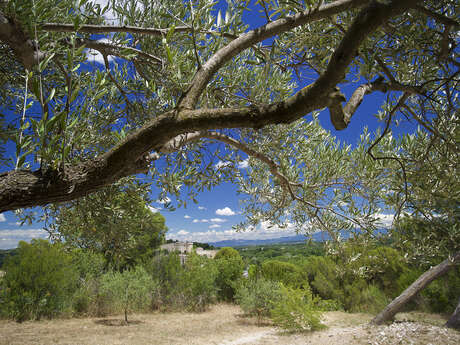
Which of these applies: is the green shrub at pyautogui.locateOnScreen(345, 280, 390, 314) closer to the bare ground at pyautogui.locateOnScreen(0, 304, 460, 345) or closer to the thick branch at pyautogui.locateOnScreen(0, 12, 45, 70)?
the bare ground at pyautogui.locateOnScreen(0, 304, 460, 345)

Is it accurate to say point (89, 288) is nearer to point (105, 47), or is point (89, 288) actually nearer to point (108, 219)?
point (108, 219)

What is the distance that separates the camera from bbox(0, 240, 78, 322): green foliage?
9359 mm

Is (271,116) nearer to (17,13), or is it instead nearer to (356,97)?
(356,97)

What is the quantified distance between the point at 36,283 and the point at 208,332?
6.50 m

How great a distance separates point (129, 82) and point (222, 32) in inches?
67.6

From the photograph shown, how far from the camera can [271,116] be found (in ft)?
3.74

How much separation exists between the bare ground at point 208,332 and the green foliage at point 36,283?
1.57 feet

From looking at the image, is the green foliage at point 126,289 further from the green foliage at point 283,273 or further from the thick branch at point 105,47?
the thick branch at point 105,47

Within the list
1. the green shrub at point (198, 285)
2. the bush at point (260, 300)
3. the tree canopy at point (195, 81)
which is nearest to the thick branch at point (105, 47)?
the tree canopy at point (195, 81)

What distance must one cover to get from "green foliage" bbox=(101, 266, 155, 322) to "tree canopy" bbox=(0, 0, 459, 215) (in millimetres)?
9657

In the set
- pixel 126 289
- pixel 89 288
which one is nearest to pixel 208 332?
pixel 126 289

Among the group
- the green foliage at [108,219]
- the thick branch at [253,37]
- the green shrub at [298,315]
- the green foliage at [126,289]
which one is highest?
the thick branch at [253,37]

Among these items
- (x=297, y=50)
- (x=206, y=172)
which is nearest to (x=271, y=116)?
(x=297, y=50)

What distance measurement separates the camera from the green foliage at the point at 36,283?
30.7 feet
